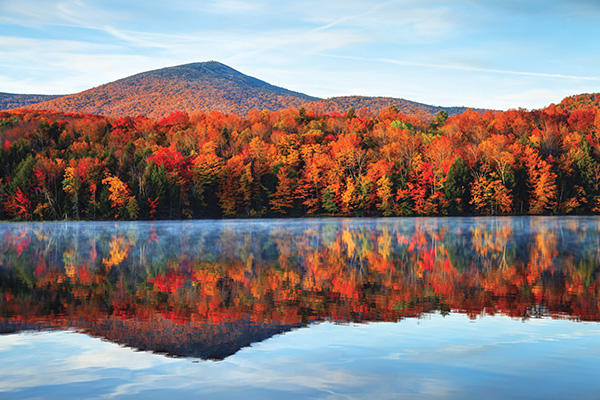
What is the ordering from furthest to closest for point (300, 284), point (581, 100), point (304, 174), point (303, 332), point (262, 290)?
point (581, 100), point (304, 174), point (300, 284), point (262, 290), point (303, 332)

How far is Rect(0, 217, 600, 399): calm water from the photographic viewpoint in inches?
315

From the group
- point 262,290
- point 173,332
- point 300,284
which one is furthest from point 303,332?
point 300,284

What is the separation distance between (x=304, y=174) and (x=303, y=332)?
318ft

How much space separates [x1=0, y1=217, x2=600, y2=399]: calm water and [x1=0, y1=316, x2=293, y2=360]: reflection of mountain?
40 mm

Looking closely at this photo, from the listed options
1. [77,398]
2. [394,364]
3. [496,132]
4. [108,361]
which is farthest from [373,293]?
[496,132]

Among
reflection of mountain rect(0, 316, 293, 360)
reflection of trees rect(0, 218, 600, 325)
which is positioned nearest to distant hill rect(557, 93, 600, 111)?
reflection of trees rect(0, 218, 600, 325)

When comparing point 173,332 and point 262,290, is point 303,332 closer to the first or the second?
point 173,332

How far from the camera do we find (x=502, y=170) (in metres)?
97.1

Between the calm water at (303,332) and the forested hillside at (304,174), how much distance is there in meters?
72.2

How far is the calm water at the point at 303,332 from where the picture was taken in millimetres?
8000

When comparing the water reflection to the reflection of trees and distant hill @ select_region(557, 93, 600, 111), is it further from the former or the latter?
distant hill @ select_region(557, 93, 600, 111)

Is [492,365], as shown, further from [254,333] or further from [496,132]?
[496,132]

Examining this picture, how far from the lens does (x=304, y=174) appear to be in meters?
108

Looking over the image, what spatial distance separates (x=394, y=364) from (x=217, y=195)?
9416cm
